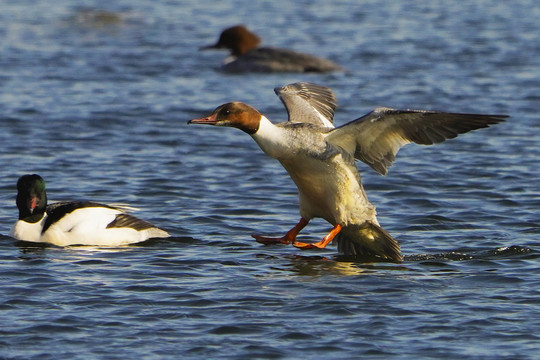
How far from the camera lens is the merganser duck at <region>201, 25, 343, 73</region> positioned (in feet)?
65.1

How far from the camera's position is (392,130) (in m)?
8.77

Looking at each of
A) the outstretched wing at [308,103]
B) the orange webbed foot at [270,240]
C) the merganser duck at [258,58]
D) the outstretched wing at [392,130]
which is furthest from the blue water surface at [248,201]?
the outstretched wing at [308,103]

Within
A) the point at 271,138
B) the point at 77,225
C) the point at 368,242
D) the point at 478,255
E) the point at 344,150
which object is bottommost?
the point at 478,255

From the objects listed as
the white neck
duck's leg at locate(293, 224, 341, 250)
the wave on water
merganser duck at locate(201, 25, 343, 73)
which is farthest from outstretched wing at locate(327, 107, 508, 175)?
merganser duck at locate(201, 25, 343, 73)

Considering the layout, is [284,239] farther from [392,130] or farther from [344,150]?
[392,130]

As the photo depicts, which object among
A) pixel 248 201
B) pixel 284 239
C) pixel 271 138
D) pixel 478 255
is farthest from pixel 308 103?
pixel 478 255

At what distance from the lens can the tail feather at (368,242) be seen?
8992 mm

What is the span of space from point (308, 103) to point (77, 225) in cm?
247

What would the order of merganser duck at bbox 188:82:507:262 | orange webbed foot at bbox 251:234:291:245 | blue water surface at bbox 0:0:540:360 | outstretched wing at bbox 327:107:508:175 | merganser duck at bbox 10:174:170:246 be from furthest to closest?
merganser duck at bbox 10:174:170:246 < orange webbed foot at bbox 251:234:291:245 < merganser duck at bbox 188:82:507:262 < outstretched wing at bbox 327:107:508:175 < blue water surface at bbox 0:0:540:360

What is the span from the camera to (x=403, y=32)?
80.3 feet

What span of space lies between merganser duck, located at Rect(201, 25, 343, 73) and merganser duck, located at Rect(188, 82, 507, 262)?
35.1ft

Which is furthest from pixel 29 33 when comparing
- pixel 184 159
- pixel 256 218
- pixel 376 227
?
pixel 376 227

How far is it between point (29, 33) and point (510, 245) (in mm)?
16084

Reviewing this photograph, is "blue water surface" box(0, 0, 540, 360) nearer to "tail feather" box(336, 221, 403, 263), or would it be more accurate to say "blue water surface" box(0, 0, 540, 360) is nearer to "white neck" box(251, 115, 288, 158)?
"tail feather" box(336, 221, 403, 263)
